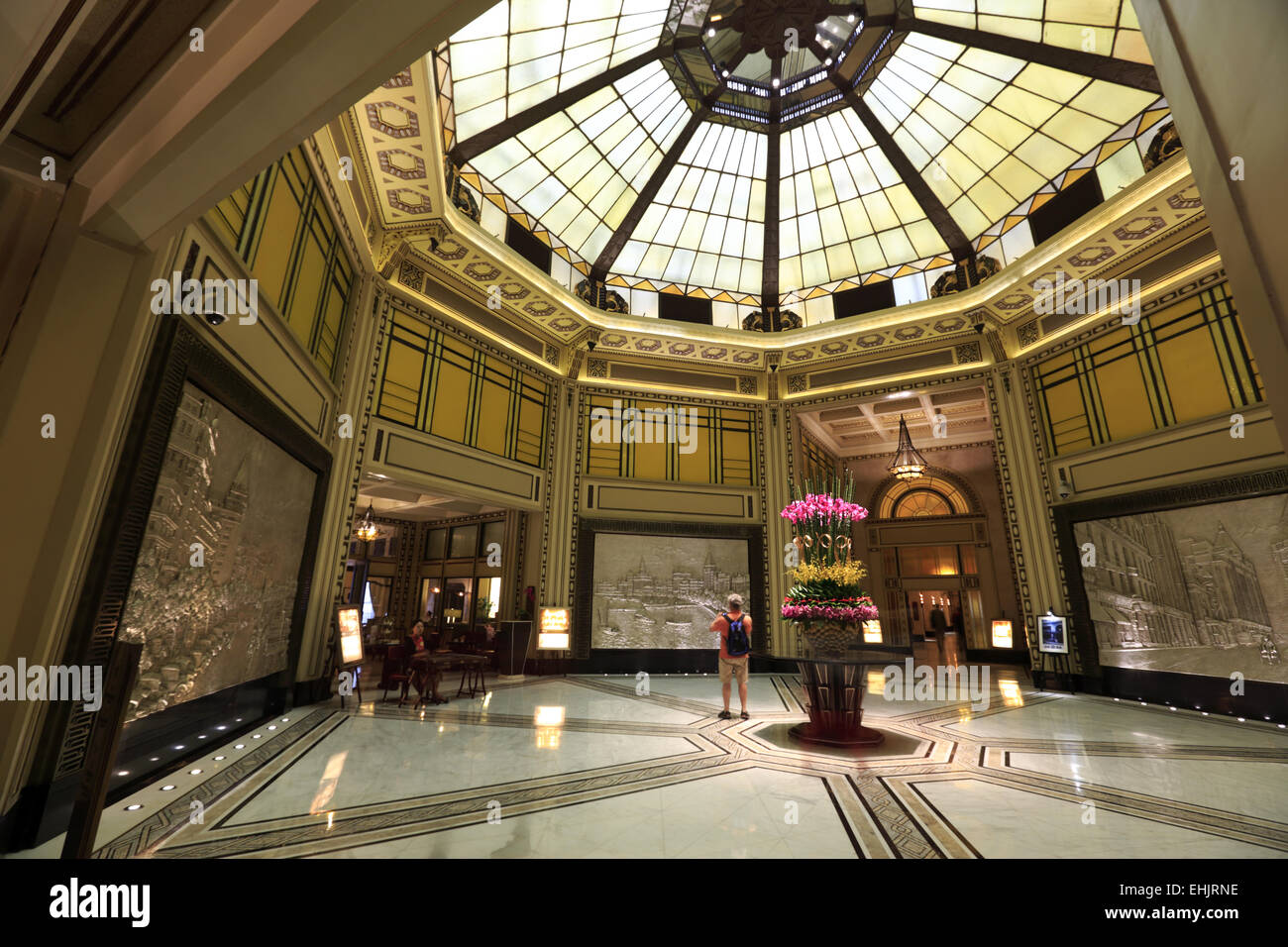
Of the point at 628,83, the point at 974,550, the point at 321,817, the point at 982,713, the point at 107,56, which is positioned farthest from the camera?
the point at 974,550

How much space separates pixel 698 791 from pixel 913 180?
9786 mm

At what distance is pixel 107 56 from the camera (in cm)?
239

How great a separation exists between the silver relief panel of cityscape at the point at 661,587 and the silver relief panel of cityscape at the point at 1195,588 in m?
5.32

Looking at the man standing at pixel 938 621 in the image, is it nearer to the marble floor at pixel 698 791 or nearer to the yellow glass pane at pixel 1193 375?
the yellow glass pane at pixel 1193 375

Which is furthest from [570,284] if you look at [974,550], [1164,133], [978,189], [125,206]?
[974,550]

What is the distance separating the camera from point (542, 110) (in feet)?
25.3

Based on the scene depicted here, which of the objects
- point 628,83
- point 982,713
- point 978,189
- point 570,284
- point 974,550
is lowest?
point 982,713

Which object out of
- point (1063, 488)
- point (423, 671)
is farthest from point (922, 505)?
point (423, 671)

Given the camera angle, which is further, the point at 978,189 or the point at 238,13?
the point at 978,189

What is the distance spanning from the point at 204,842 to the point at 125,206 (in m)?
2.79

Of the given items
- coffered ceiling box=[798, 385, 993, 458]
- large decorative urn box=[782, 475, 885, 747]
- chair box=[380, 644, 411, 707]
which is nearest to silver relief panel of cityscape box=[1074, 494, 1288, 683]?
coffered ceiling box=[798, 385, 993, 458]

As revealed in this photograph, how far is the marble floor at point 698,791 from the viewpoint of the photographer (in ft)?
8.02
